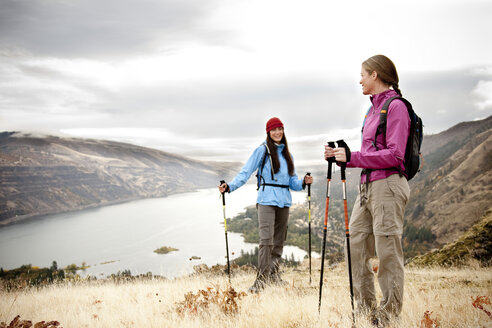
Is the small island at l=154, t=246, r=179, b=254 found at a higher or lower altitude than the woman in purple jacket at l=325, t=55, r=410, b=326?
lower

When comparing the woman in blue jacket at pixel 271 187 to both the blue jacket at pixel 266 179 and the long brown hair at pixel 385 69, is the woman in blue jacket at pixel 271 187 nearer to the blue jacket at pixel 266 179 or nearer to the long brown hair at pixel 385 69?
the blue jacket at pixel 266 179

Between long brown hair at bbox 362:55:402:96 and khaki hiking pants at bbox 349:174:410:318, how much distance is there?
3.10ft

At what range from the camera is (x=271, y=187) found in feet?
17.4

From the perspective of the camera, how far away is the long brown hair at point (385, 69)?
312cm

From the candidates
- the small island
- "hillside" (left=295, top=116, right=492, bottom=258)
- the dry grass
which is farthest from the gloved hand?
the small island

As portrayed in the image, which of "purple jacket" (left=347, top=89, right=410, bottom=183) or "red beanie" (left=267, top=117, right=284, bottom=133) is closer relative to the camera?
"purple jacket" (left=347, top=89, right=410, bottom=183)

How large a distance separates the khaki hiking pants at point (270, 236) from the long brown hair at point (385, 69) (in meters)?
2.80

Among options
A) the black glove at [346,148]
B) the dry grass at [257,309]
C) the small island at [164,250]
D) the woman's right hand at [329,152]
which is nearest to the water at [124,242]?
the small island at [164,250]

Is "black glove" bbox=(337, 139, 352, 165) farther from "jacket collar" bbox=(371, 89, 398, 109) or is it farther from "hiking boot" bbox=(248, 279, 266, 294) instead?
"hiking boot" bbox=(248, 279, 266, 294)

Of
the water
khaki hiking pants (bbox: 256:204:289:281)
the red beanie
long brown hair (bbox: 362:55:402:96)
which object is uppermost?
long brown hair (bbox: 362:55:402:96)

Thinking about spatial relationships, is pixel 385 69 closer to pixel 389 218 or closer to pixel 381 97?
pixel 381 97

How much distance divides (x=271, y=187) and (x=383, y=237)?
2514 mm

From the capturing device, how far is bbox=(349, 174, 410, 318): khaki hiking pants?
2946 mm

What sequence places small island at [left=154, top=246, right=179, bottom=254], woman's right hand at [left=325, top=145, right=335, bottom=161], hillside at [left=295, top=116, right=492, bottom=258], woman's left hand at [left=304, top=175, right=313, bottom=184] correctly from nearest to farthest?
woman's right hand at [left=325, top=145, right=335, bottom=161] → woman's left hand at [left=304, top=175, right=313, bottom=184] → hillside at [left=295, top=116, right=492, bottom=258] → small island at [left=154, top=246, right=179, bottom=254]
